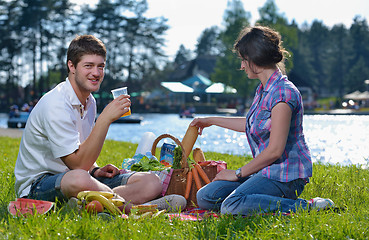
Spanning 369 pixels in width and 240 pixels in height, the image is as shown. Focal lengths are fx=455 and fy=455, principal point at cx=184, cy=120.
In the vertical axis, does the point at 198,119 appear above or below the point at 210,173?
above

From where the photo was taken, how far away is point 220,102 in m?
58.2

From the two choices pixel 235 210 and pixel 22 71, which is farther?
pixel 22 71

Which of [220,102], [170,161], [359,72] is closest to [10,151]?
[170,161]

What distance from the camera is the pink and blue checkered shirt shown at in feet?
10.8

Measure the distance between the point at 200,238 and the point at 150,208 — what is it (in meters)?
0.70

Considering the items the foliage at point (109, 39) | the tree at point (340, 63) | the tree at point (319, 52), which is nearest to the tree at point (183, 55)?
the tree at point (319, 52)

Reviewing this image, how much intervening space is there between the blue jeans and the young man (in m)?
0.51

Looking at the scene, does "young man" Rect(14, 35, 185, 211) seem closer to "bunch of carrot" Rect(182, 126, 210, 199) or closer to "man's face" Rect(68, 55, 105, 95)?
"man's face" Rect(68, 55, 105, 95)

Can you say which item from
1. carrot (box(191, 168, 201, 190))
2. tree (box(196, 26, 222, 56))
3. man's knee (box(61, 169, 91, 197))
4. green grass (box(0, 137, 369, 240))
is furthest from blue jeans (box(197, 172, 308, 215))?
tree (box(196, 26, 222, 56))

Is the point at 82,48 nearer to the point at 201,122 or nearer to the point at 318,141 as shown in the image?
the point at 201,122

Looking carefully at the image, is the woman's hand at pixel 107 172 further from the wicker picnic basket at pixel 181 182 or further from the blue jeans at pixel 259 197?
the blue jeans at pixel 259 197

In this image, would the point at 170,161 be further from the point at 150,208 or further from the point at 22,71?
the point at 22,71

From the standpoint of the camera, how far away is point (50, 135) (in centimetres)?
323

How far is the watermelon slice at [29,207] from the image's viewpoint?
3047mm
